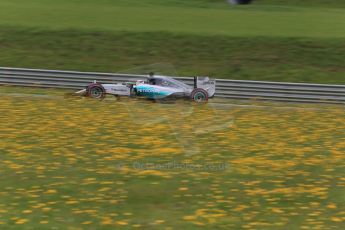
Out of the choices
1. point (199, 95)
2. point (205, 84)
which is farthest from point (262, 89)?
point (199, 95)

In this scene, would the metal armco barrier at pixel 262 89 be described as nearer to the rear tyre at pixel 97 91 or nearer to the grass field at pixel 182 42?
the rear tyre at pixel 97 91

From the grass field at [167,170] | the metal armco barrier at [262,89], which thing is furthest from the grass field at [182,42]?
the grass field at [167,170]

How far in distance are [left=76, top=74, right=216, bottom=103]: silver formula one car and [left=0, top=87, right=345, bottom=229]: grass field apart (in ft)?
2.87

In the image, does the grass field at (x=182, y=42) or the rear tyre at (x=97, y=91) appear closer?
the rear tyre at (x=97, y=91)

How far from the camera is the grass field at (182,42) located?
67.8ft

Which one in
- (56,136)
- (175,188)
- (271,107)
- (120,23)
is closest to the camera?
(175,188)

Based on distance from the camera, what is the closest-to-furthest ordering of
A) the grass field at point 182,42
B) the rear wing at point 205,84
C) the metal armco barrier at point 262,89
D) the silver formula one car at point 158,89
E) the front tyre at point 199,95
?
the silver formula one car at point 158,89, the front tyre at point 199,95, the rear wing at point 205,84, the metal armco barrier at point 262,89, the grass field at point 182,42

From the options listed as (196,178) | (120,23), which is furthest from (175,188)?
(120,23)

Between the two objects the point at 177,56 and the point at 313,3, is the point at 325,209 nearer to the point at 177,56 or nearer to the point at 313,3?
the point at 177,56

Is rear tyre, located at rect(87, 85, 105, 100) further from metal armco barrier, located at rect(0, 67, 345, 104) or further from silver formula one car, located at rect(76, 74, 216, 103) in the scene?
Result: metal armco barrier, located at rect(0, 67, 345, 104)

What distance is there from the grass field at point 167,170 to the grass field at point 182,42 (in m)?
6.89

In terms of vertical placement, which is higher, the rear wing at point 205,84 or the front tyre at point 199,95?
the rear wing at point 205,84

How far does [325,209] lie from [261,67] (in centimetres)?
1419

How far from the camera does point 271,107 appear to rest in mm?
16156
